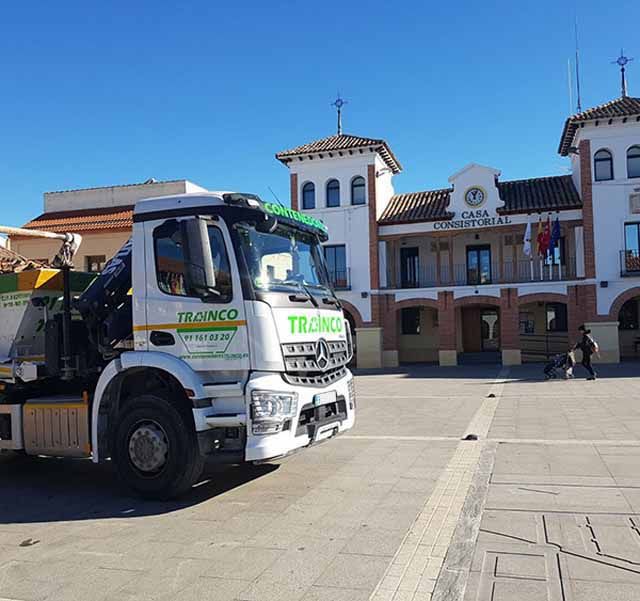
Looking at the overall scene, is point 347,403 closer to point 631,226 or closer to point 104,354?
point 104,354

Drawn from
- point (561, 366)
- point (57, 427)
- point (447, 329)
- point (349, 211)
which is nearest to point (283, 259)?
point (57, 427)

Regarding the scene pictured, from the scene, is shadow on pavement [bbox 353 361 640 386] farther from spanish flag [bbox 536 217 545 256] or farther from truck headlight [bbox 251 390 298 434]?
truck headlight [bbox 251 390 298 434]

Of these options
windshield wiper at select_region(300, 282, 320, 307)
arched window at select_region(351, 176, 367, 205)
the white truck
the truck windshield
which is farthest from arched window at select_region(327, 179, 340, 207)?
windshield wiper at select_region(300, 282, 320, 307)

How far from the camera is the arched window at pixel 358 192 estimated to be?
30703 mm

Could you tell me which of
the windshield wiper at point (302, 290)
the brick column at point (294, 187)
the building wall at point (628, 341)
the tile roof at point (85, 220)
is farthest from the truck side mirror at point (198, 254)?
the building wall at point (628, 341)

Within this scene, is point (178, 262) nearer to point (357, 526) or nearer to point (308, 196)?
point (357, 526)

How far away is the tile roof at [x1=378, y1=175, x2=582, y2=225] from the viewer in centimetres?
2855

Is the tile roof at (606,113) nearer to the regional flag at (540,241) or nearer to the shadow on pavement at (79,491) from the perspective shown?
the regional flag at (540,241)

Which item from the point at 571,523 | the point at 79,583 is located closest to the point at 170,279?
the point at 79,583

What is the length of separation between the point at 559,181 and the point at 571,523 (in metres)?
27.9

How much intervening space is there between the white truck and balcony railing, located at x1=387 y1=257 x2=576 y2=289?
938 inches

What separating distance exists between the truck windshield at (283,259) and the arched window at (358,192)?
23.6 m

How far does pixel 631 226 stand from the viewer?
27.3 m

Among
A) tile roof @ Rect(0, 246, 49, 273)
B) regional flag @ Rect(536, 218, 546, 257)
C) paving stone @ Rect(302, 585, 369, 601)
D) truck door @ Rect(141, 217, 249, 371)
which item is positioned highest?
regional flag @ Rect(536, 218, 546, 257)
